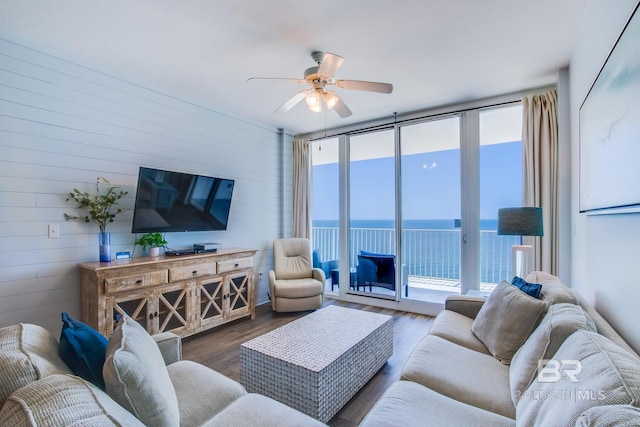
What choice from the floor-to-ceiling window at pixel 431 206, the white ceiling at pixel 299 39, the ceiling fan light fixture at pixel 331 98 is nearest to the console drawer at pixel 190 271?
the white ceiling at pixel 299 39

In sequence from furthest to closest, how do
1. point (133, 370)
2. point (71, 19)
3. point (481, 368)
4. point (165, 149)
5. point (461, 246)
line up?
1. point (461, 246)
2. point (165, 149)
3. point (71, 19)
4. point (481, 368)
5. point (133, 370)

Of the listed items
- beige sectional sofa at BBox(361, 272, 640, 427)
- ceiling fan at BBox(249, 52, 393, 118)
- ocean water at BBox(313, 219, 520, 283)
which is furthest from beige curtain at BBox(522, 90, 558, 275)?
ceiling fan at BBox(249, 52, 393, 118)

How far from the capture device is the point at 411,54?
257 centimetres

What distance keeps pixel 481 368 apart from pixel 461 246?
7.38ft

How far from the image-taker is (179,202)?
323 cm

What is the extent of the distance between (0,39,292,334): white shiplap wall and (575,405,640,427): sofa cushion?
11.3 ft

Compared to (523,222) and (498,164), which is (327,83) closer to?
(523,222)

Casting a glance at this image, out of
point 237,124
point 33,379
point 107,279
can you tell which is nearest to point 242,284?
point 107,279

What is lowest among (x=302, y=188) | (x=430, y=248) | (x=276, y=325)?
(x=276, y=325)

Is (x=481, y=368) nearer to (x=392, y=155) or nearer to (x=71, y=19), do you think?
(x=392, y=155)

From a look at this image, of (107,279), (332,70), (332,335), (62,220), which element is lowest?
(332,335)

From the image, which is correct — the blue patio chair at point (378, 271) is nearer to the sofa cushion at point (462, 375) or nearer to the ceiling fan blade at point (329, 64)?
the sofa cushion at point (462, 375)

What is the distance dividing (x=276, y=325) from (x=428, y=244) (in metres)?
2.45

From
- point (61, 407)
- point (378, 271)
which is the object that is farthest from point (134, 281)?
point (378, 271)
